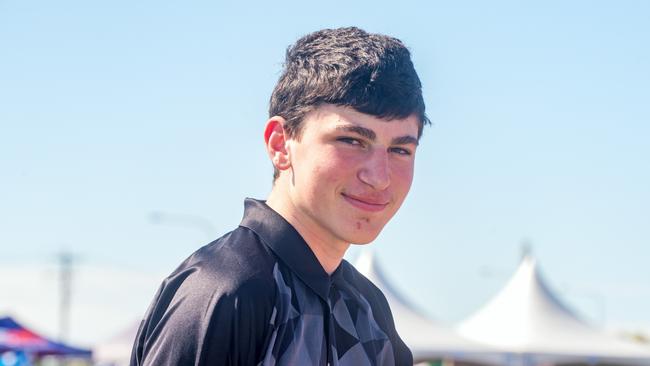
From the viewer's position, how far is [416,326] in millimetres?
22391

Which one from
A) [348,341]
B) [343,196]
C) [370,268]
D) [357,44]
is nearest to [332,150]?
[343,196]

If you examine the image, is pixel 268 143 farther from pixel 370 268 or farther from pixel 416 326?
pixel 370 268

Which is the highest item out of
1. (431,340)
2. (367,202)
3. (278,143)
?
(278,143)

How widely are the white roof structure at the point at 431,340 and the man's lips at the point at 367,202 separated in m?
18.8

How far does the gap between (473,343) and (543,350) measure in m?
1.28

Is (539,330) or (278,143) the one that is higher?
(278,143)

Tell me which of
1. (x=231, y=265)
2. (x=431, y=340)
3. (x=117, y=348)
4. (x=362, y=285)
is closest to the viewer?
(x=231, y=265)

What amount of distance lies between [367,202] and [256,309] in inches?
14.4

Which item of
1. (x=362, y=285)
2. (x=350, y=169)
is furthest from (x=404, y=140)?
(x=362, y=285)

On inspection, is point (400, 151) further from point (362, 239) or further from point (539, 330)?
point (539, 330)

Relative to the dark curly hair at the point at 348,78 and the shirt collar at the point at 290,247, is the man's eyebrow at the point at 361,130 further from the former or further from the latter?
the shirt collar at the point at 290,247

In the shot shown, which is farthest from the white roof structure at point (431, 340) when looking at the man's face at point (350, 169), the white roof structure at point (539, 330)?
the man's face at point (350, 169)

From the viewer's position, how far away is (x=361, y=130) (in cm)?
263

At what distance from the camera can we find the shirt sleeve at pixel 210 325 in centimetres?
243
